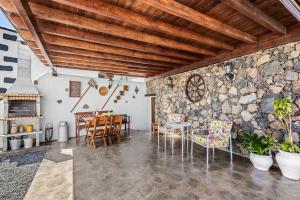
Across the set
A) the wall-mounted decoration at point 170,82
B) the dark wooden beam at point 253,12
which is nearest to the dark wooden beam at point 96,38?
the wall-mounted decoration at point 170,82

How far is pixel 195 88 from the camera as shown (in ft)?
15.9

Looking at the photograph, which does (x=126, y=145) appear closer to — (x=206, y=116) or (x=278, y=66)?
(x=206, y=116)

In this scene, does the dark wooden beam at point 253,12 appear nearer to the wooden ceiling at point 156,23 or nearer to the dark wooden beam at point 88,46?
the wooden ceiling at point 156,23

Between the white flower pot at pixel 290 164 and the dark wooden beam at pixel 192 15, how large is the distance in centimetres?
220

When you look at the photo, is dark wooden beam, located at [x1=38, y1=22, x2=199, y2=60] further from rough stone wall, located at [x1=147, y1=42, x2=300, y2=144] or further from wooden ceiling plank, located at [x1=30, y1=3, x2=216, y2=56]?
rough stone wall, located at [x1=147, y1=42, x2=300, y2=144]

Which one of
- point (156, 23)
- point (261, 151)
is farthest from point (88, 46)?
point (261, 151)

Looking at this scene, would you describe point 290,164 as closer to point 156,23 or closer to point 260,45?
point 260,45

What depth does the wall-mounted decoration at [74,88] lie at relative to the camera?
552cm

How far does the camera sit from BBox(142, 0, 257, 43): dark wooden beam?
6.11 feet

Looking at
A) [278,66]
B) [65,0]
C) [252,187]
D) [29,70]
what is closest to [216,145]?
[252,187]

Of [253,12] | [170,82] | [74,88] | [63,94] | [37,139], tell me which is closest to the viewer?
[253,12]

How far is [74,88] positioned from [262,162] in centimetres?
596

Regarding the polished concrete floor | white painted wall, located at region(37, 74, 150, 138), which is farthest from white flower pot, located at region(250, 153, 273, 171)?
white painted wall, located at region(37, 74, 150, 138)

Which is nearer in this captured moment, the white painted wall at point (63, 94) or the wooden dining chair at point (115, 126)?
the wooden dining chair at point (115, 126)
